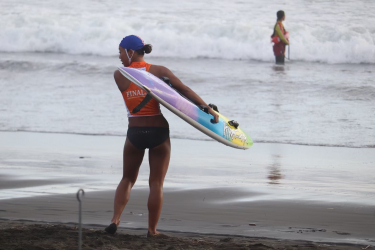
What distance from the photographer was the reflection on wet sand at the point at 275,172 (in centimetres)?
767

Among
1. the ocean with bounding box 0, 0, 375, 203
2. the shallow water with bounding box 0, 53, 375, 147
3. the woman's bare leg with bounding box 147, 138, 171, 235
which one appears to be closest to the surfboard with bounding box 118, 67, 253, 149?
the woman's bare leg with bounding box 147, 138, 171, 235

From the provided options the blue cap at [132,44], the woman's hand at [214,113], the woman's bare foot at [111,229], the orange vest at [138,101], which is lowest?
the woman's bare foot at [111,229]

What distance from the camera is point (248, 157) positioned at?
9.46 m

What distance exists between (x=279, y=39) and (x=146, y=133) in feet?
58.0

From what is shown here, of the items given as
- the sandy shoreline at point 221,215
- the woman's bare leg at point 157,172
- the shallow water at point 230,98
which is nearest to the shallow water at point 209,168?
the sandy shoreline at point 221,215

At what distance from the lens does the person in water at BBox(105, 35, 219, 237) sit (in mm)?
5031

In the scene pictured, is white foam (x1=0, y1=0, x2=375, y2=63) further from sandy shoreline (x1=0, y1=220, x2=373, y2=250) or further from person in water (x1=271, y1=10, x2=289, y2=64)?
sandy shoreline (x1=0, y1=220, x2=373, y2=250)

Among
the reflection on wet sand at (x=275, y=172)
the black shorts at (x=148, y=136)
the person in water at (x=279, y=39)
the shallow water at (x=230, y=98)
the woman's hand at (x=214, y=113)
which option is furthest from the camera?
the person in water at (x=279, y=39)

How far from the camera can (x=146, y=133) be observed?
502cm

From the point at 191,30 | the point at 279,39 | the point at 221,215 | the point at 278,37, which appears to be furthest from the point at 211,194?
the point at 191,30

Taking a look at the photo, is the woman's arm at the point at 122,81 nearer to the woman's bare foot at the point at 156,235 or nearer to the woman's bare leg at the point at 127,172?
the woman's bare leg at the point at 127,172

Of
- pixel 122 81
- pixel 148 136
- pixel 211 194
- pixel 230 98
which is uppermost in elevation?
pixel 122 81

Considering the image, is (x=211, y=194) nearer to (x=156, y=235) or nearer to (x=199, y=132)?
(x=156, y=235)

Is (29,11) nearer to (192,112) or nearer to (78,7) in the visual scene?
(78,7)
